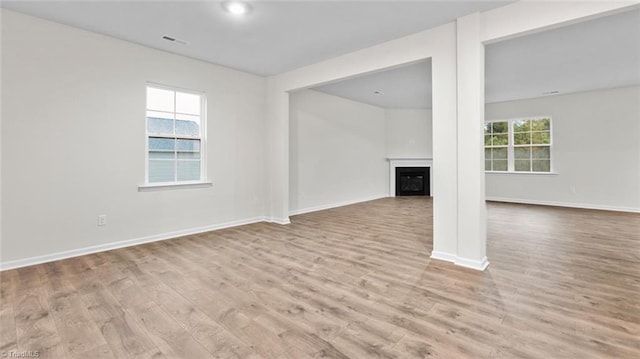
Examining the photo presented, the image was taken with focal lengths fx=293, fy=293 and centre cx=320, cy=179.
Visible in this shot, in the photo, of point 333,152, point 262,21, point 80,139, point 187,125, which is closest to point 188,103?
point 187,125

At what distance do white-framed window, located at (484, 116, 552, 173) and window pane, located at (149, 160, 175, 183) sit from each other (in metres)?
7.60

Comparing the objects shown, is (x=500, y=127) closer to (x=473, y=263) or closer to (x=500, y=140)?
(x=500, y=140)

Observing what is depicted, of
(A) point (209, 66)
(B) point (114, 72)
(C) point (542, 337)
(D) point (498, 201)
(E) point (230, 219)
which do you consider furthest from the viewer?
(D) point (498, 201)

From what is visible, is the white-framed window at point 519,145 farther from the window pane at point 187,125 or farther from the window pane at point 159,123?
the window pane at point 159,123

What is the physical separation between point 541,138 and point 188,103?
7.86 m

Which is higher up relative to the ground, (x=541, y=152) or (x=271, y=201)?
(x=541, y=152)

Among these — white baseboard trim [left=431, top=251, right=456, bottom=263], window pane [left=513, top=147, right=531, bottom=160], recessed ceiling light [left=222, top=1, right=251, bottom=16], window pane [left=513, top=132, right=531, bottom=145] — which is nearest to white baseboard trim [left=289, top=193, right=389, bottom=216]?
white baseboard trim [left=431, top=251, right=456, bottom=263]

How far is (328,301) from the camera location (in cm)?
230

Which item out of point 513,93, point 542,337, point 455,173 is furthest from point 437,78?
point 513,93

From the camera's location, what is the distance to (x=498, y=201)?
25.1 feet

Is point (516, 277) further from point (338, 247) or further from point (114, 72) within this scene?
point (114, 72)

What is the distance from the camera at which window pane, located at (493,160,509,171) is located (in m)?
7.66

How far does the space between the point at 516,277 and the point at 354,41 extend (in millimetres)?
3132

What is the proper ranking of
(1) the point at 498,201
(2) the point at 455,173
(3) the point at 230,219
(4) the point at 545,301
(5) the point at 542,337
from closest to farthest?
(5) the point at 542,337 → (4) the point at 545,301 → (2) the point at 455,173 → (3) the point at 230,219 → (1) the point at 498,201
